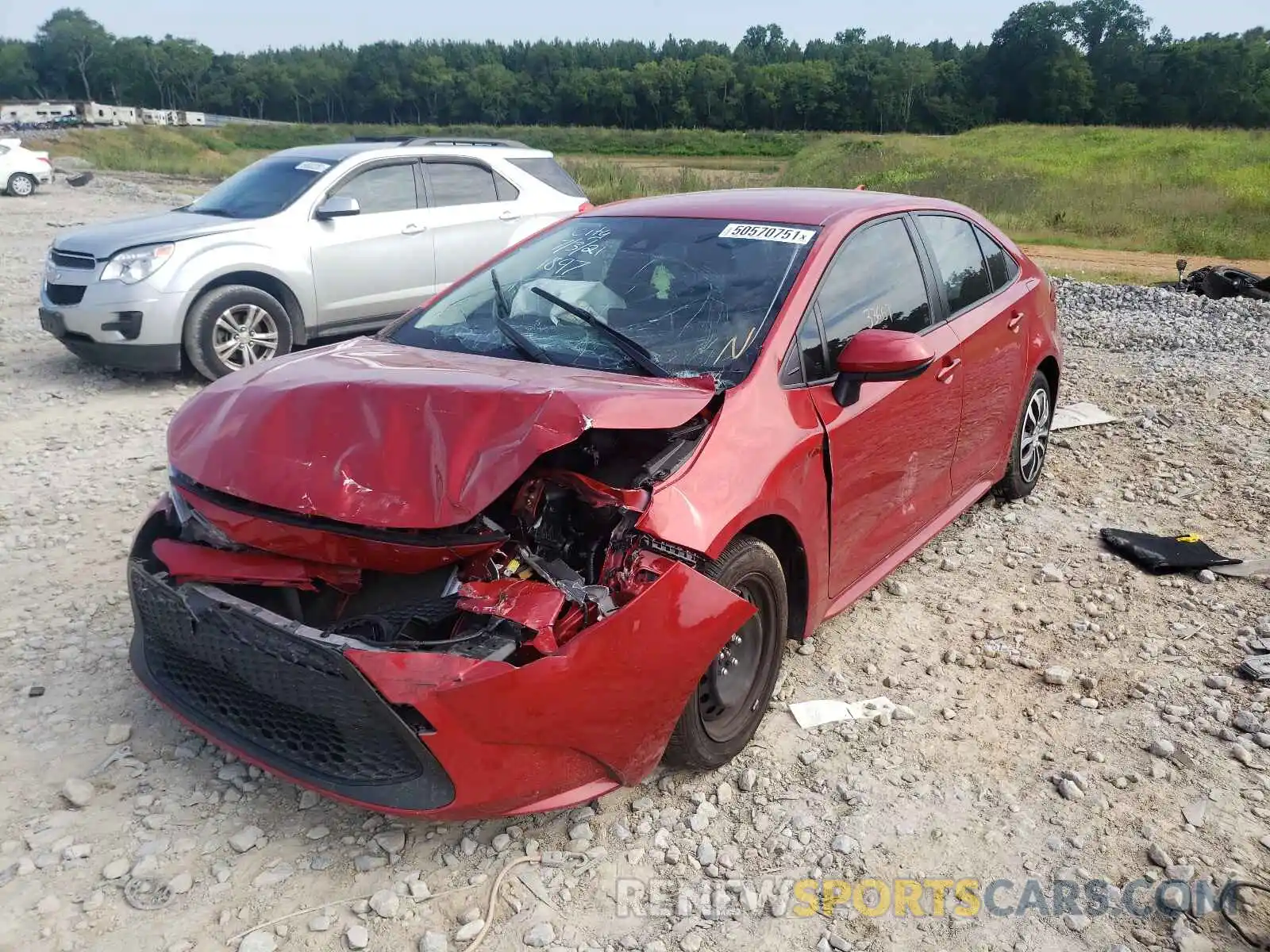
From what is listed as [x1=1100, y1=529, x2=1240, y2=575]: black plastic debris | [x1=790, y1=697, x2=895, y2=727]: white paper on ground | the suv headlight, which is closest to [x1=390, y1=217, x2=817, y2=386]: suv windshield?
[x1=790, y1=697, x2=895, y2=727]: white paper on ground

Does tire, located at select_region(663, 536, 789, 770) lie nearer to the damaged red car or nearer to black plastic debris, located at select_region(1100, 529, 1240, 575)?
the damaged red car

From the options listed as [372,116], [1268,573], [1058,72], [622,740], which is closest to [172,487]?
[622,740]

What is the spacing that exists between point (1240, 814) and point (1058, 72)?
3376 inches

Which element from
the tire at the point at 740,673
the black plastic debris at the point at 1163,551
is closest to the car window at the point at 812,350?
the tire at the point at 740,673

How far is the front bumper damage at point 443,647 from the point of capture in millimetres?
2346

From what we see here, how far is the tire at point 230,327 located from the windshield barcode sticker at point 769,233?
4.65m

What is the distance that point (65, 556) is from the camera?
177 inches

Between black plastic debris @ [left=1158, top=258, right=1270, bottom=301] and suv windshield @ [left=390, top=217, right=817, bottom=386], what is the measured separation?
9929 millimetres

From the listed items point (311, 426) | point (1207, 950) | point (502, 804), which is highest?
point (311, 426)

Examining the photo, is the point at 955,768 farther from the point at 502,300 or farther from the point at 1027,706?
the point at 502,300

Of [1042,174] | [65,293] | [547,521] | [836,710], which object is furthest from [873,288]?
[1042,174]

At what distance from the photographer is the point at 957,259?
4438 millimetres

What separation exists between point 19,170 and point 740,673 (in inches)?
1033

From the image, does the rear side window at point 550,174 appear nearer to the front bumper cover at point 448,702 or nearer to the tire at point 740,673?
the tire at point 740,673
